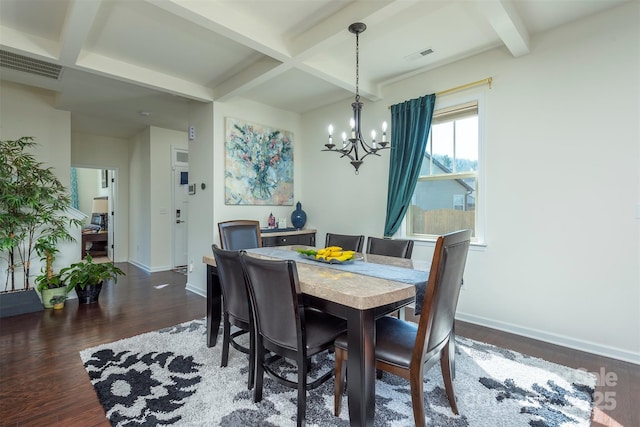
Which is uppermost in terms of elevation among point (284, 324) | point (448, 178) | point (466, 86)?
point (466, 86)

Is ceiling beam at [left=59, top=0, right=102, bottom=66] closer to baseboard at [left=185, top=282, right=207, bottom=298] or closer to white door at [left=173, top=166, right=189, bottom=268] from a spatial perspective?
baseboard at [left=185, top=282, right=207, bottom=298]

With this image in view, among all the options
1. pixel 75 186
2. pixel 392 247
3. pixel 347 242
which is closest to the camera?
pixel 392 247

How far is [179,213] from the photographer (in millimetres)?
6113

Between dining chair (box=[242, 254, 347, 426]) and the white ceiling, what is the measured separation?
1878 millimetres

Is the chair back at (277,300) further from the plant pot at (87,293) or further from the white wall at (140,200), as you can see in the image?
the white wall at (140,200)

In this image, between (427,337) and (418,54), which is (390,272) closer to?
(427,337)

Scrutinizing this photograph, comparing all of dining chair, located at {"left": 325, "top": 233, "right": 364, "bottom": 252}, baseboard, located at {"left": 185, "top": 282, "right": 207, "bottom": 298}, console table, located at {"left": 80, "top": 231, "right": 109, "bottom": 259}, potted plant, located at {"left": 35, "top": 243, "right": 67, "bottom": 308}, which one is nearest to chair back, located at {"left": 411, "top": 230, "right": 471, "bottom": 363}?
dining chair, located at {"left": 325, "top": 233, "right": 364, "bottom": 252}

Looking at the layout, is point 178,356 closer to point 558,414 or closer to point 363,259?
point 363,259

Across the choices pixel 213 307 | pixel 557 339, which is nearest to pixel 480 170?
pixel 557 339

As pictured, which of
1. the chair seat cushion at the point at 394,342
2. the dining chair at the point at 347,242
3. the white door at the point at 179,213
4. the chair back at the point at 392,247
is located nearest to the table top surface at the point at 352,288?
the chair seat cushion at the point at 394,342

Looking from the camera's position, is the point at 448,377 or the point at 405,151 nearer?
the point at 448,377

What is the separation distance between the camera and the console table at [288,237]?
4.05 metres

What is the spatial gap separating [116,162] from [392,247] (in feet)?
21.0

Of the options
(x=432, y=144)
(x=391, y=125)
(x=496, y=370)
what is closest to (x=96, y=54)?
(x=391, y=125)
